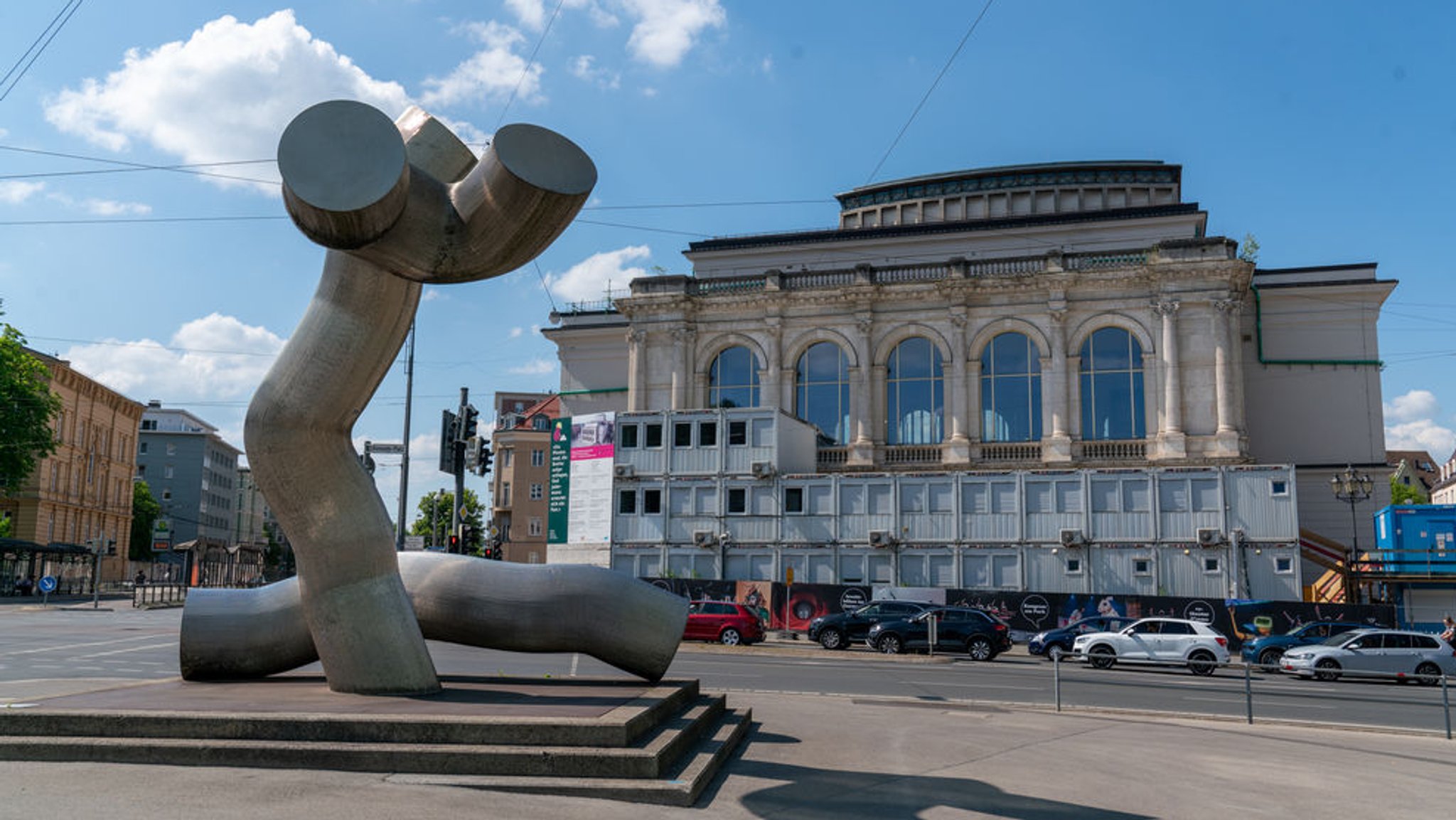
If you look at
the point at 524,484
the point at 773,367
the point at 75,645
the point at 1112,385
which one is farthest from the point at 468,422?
the point at 524,484

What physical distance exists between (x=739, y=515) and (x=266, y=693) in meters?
33.9

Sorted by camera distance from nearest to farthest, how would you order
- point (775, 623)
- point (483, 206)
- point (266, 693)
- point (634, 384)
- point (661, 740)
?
point (661, 740) → point (483, 206) → point (266, 693) → point (775, 623) → point (634, 384)

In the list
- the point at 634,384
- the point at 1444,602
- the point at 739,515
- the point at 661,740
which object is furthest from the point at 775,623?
the point at 661,740

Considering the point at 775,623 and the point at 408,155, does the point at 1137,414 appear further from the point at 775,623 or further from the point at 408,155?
the point at 408,155

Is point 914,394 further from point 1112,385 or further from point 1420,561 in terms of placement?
point 1420,561

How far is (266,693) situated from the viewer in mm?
10117

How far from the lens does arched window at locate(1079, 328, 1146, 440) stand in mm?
46219

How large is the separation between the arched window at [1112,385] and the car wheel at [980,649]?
1979 cm

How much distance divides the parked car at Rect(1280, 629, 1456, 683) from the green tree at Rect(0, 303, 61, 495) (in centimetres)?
5386

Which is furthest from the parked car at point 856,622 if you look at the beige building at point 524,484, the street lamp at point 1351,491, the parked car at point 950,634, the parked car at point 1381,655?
the beige building at point 524,484

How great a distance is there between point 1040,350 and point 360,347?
4096 centimetres

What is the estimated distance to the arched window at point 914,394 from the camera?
48812 mm

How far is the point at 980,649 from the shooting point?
1157 inches

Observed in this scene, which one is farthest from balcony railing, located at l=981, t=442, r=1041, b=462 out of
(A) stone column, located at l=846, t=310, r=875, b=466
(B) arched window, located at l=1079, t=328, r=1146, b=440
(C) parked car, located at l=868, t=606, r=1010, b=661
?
(C) parked car, located at l=868, t=606, r=1010, b=661
